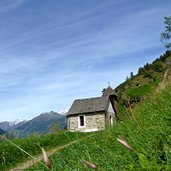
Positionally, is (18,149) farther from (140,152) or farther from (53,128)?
(140,152)

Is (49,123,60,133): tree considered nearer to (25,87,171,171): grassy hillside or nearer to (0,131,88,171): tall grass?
(25,87,171,171): grassy hillside

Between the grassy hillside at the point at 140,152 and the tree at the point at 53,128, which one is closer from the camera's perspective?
the grassy hillside at the point at 140,152

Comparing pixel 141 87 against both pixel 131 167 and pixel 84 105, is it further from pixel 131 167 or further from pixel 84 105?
pixel 131 167

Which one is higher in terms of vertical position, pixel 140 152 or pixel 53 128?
pixel 53 128

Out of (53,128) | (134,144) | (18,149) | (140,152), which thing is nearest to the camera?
(140,152)

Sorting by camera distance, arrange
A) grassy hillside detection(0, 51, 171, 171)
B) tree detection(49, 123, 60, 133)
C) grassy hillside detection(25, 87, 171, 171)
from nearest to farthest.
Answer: grassy hillside detection(25, 87, 171, 171) < grassy hillside detection(0, 51, 171, 171) < tree detection(49, 123, 60, 133)

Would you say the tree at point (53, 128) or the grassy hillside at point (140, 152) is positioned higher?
the tree at point (53, 128)

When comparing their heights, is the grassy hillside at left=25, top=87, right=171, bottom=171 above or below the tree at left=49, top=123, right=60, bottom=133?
below

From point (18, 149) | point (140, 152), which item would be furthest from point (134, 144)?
point (18, 149)

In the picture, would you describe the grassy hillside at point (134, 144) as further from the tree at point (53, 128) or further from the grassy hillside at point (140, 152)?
the tree at point (53, 128)

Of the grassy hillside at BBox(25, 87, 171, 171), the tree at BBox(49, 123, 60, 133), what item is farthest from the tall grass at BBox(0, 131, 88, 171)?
the grassy hillside at BBox(25, 87, 171, 171)

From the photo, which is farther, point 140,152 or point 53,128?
point 53,128

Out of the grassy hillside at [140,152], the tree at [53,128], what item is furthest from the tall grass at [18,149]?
the grassy hillside at [140,152]

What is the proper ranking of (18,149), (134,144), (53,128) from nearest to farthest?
1. (134,144)
2. (53,128)
3. (18,149)
